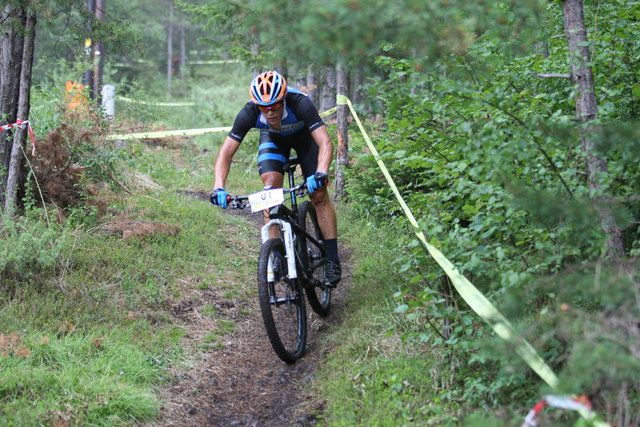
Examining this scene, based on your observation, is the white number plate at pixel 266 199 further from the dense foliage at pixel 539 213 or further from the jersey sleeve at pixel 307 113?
the dense foliage at pixel 539 213

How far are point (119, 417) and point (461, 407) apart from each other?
7.32 ft

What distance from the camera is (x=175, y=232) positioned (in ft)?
24.7

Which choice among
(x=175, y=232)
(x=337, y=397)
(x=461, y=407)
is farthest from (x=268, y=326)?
(x=175, y=232)

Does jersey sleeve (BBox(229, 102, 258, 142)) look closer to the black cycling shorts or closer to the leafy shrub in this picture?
the black cycling shorts

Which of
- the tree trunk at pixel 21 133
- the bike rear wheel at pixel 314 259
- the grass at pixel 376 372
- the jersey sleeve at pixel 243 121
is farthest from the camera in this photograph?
the tree trunk at pixel 21 133

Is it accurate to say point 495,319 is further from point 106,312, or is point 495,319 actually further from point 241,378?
point 106,312

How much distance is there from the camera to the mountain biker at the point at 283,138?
5383mm

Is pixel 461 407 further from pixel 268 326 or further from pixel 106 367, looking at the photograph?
pixel 106 367

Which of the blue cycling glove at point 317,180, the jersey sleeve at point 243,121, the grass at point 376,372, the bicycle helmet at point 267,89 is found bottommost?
the grass at point 376,372

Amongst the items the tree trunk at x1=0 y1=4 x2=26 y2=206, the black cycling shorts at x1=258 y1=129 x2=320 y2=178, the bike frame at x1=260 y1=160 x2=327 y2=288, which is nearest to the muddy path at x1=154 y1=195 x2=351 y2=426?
the bike frame at x1=260 y1=160 x2=327 y2=288

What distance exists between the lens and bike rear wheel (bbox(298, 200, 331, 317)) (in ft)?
18.3

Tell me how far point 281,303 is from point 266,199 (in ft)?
2.94

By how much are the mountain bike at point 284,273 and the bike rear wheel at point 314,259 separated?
11 mm

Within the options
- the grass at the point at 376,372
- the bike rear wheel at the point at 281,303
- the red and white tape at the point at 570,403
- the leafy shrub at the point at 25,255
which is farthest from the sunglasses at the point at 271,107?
the red and white tape at the point at 570,403
